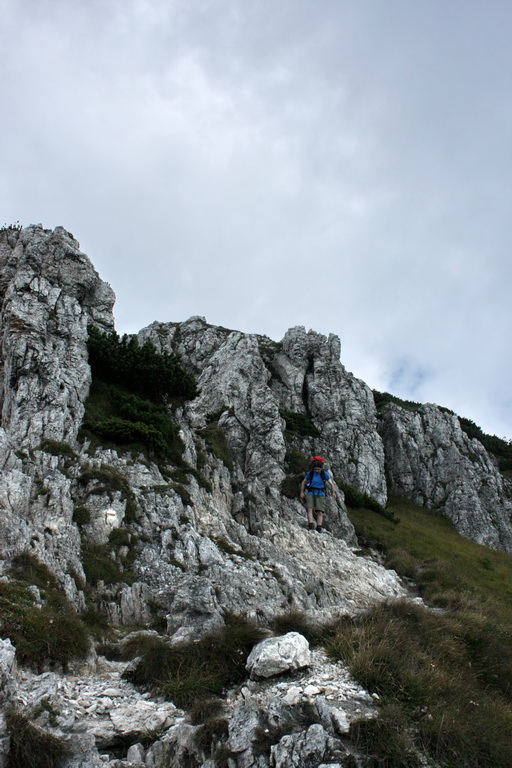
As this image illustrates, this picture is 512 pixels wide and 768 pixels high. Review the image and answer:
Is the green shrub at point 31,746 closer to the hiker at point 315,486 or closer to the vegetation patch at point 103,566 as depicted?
the vegetation patch at point 103,566

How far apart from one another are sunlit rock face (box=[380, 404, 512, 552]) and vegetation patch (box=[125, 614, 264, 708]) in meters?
43.8

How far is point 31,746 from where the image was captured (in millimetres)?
5555

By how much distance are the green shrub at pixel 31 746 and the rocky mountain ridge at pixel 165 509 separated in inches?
6.0

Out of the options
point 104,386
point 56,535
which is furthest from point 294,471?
point 56,535

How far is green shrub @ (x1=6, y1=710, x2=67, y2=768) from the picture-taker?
5.45 m

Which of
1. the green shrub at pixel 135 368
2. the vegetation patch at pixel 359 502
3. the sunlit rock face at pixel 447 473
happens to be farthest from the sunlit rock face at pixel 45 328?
the sunlit rock face at pixel 447 473

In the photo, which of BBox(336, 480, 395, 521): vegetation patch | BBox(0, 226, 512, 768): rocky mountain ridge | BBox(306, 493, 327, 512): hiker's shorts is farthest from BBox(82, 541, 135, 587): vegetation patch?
BBox(336, 480, 395, 521): vegetation patch

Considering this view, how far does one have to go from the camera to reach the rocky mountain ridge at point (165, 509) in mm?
7376

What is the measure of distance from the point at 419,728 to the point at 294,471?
26843mm

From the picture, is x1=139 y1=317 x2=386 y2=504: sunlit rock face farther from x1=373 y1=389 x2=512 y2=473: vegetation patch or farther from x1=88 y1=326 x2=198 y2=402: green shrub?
x1=373 y1=389 x2=512 y2=473: vegetation patch

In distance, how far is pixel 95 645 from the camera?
33.6ft

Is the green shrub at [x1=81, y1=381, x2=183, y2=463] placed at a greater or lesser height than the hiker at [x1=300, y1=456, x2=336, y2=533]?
greater

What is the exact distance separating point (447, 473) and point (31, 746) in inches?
2165

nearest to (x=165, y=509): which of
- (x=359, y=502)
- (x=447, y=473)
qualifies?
(x=359, y=502)
